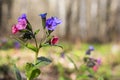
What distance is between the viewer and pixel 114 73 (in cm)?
722

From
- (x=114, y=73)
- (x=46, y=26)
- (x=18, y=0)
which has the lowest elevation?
(x=114, y=73)

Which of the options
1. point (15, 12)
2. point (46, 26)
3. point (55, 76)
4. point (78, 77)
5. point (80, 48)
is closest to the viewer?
point (46, 26)

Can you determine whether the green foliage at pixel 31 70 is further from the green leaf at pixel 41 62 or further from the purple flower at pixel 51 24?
the purple flower at pixel 51 24

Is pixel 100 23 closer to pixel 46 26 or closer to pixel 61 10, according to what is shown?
pixel 61 10

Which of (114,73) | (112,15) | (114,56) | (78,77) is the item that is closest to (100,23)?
(112,15)

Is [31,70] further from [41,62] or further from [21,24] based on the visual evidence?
[21,24]

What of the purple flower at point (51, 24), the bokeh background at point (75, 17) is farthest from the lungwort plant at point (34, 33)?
the bokeh background at point (75, 17)

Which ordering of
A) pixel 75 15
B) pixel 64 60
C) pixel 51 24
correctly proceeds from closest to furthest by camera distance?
pixel 51 24 < pixel 64 60 < pixel 75 15

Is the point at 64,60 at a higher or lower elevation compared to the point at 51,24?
lower

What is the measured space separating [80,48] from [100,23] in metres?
1.32

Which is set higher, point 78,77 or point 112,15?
point 112,15

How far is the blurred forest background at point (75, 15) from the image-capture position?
10.8 metres

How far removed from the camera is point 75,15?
10.9m

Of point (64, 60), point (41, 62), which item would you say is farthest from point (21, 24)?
point (64, 60)
